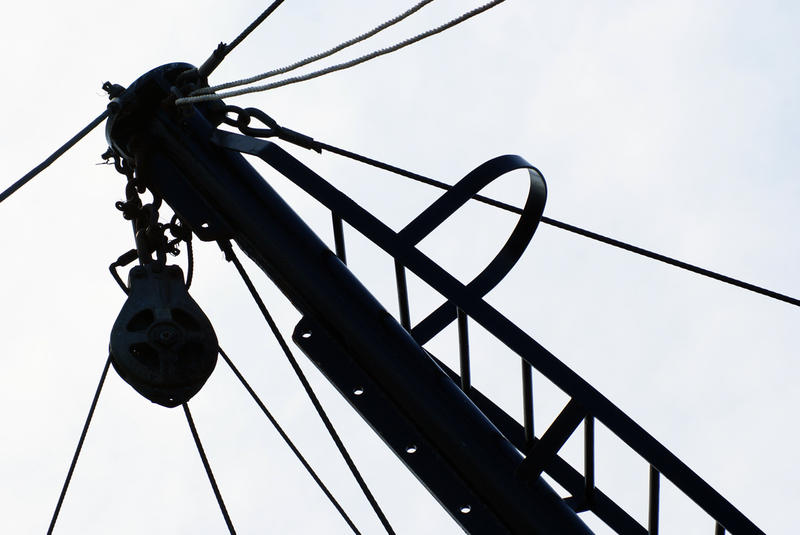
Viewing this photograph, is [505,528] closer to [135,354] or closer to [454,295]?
[454,295]

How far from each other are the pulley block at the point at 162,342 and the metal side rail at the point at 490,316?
66 centimetres

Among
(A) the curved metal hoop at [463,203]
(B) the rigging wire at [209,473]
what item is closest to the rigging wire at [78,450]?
(B) the rigging wire at [209,473]

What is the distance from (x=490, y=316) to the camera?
4598 mm

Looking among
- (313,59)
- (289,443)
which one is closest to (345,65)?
(313,59)

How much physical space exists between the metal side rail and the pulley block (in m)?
0.66

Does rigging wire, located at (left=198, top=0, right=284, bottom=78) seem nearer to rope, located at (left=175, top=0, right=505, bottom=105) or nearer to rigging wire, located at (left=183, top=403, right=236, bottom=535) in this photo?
rope, located at (left=175, top=0, right=505, bottom=105)

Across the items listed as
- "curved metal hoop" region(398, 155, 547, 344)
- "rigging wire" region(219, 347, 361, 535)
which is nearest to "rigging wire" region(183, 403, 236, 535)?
"rigging wire" region(219, 347, 361, 535)

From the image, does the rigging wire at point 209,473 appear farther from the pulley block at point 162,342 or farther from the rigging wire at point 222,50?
the rigging wire at point 222,50

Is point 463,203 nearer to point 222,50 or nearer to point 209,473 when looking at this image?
point 222,50

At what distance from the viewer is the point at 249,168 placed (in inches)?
195

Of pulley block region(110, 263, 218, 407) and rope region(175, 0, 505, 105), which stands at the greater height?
rope region(175, 0, 505, 105)

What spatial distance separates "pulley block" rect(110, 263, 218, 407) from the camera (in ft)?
15.6

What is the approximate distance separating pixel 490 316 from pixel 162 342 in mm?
1285

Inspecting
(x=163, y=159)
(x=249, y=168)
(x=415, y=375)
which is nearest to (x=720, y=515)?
(x=415, y=375)
